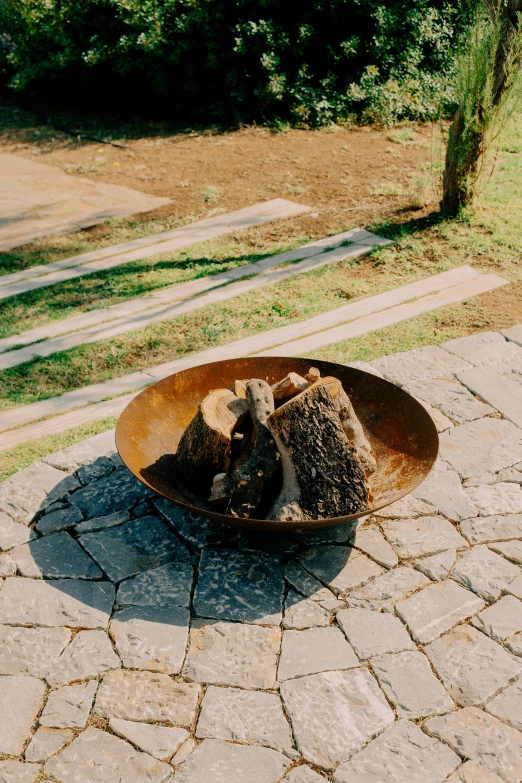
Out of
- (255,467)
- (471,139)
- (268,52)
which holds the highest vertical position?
(268,52)

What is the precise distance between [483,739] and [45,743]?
60.3 inches

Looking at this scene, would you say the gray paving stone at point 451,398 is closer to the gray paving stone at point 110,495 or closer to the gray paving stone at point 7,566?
the gray paving stone at point 110,495

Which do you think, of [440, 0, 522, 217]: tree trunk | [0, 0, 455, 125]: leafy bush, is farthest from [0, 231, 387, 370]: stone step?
[0, 0, 455, 125]: leafy bush

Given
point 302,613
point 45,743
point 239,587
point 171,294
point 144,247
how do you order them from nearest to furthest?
point 45,743 → point 302,613 → point 239,587 → point 171,294 → point 144,247

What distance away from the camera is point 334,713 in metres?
2.66

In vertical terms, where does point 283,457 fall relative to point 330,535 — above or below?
above

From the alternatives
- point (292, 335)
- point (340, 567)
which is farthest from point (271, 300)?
point (340, 567)

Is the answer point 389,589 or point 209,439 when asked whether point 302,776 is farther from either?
point 209,439

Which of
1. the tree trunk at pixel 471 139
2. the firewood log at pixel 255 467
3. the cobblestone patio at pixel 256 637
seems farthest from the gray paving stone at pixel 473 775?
the tree trunk at pixel 471 139

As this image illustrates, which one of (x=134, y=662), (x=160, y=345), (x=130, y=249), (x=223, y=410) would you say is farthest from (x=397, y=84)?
(x=134, y=662)

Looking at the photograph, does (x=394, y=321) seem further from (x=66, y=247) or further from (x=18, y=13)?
(x=18, y=13)

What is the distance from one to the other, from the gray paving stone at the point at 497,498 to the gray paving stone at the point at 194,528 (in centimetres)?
124

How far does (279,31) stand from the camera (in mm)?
9969

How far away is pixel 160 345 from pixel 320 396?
2521mm
